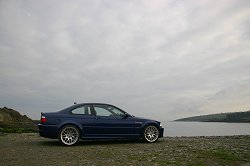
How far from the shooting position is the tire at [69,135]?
34.7ft

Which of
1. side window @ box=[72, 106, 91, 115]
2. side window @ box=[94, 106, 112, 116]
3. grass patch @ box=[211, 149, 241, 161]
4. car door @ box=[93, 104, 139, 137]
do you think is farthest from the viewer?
side window @ box=[94, 106, 112, 116]

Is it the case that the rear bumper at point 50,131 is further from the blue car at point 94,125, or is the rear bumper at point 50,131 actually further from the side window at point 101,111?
the side window at point 101,111

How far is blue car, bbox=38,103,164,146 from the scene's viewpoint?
10.6m

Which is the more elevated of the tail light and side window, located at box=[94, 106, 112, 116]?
side window, located at box=[94, 106, 112, 116]

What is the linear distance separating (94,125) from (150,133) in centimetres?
222

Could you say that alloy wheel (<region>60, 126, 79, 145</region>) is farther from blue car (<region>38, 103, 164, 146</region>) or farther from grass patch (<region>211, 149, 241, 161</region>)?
grass patch (<region>211, 149, 241, 161</region>)

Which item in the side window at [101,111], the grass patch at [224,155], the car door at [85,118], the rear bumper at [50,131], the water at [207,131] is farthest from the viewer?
the water at [207,131]

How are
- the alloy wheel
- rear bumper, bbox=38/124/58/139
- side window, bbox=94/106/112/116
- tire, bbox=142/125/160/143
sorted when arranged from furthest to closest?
1. tire, bbox=142/125/160/143
2. side window, bbox=94/106/112/116
3. the alloy wheel
4. rear bumper, bbox=38/124/58/139

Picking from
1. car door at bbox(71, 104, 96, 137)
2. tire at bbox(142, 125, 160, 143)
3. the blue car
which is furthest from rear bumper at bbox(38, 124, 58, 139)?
tire at bbox(142, 125, 160, 143)

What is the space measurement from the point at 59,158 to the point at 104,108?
141 inches

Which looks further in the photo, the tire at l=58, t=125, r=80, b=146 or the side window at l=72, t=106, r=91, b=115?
the side window at l=72, t=106, r=91, b=115

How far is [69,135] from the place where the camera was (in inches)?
421

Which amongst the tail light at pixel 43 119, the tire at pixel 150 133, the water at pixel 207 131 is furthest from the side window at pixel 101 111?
the water at pixel 207 131

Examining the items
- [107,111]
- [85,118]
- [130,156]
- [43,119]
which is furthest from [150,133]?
[43,119]
